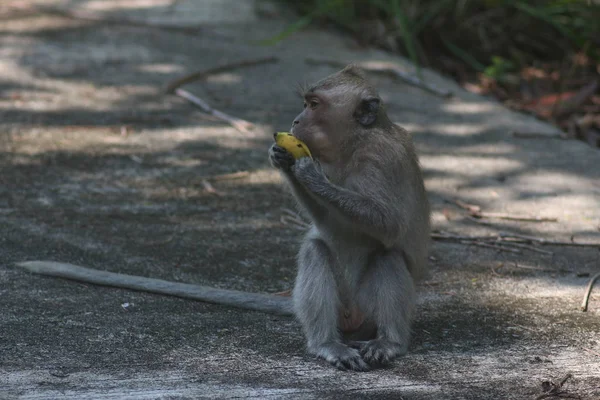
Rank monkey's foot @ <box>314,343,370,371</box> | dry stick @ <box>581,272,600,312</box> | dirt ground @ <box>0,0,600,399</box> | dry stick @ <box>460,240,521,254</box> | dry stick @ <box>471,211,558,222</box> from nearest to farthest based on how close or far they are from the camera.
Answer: dirt ground @ <box>0,0,600,399</box>
monkey's foot @ <box>314,343,370,371</box>
dry stick @ <box>581,272,600,312</box>
dry stick @ <box>460,240,521,254</box>
dry stick @ <box>471,211,558,222</box>

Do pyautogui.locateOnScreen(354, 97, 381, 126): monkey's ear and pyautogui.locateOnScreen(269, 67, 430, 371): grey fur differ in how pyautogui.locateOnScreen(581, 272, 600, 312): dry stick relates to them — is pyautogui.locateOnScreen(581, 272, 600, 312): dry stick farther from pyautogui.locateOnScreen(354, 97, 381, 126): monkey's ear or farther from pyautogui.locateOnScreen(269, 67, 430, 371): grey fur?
pyautogui.locateOnScreen(354, 97, 381, 126): monkey's ear

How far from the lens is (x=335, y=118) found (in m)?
4.99

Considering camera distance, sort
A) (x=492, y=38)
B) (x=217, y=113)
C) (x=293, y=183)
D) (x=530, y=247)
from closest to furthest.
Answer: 1. (x=293, y=183)
2. (x=530, y=247)
3. (x=217, y=113)
4. (x=492, y=38)

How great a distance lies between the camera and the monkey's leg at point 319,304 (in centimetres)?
459

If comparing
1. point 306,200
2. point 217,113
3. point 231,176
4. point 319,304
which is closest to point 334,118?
point 306,200

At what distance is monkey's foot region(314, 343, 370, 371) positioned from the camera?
14.7ft

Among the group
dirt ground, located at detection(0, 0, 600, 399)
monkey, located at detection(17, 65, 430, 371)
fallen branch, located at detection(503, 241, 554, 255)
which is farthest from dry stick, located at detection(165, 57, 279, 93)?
monkey, located at detection(17, 65, 430, 371)

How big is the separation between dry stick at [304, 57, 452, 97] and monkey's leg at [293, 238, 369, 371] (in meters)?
5.04

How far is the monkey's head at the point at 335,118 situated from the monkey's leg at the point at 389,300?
0.65m

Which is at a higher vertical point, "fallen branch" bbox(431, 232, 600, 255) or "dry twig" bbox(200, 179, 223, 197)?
"fallen branch" bbox(431, 232, 600, 255)

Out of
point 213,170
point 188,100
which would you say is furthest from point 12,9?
point 213,170

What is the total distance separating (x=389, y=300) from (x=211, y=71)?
17.4 feet

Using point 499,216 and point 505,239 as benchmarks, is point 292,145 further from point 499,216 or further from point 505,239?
point 499,216

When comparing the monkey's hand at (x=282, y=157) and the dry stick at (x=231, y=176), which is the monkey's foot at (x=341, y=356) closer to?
the monkey's hand at (x=282, y=157)
